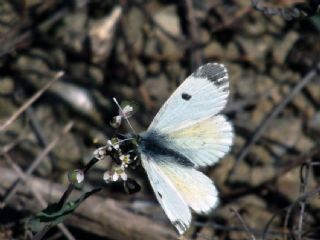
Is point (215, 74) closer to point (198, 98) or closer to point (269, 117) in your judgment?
point (198, 98)

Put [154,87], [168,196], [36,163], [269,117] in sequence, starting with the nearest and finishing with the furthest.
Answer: [168,196], [36,163], [269,117], [154,87]

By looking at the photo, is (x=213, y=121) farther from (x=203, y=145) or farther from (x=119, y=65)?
(x=119, y=65)

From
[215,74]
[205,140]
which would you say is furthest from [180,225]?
[215,74]

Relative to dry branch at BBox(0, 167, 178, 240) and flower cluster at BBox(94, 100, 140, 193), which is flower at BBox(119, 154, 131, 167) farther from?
dry branch at BBox(0, 167, 178, 240)

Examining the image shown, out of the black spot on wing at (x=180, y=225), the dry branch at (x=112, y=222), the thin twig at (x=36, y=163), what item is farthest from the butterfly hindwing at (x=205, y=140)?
the thin twig at (x=36, y=163)

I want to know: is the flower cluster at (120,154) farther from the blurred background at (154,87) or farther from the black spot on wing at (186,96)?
the blurred background at (154,87)

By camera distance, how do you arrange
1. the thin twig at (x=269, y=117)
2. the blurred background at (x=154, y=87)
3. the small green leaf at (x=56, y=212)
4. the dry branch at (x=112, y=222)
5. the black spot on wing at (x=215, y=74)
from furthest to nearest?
the thin twig at (x=269, y=117) < the blurred background at (x=154, y=87) < the dry branch at (x=112, y=222) < the black spot on wing at (x=215, y=74) < the small green leaf at (x=56, y=212)
